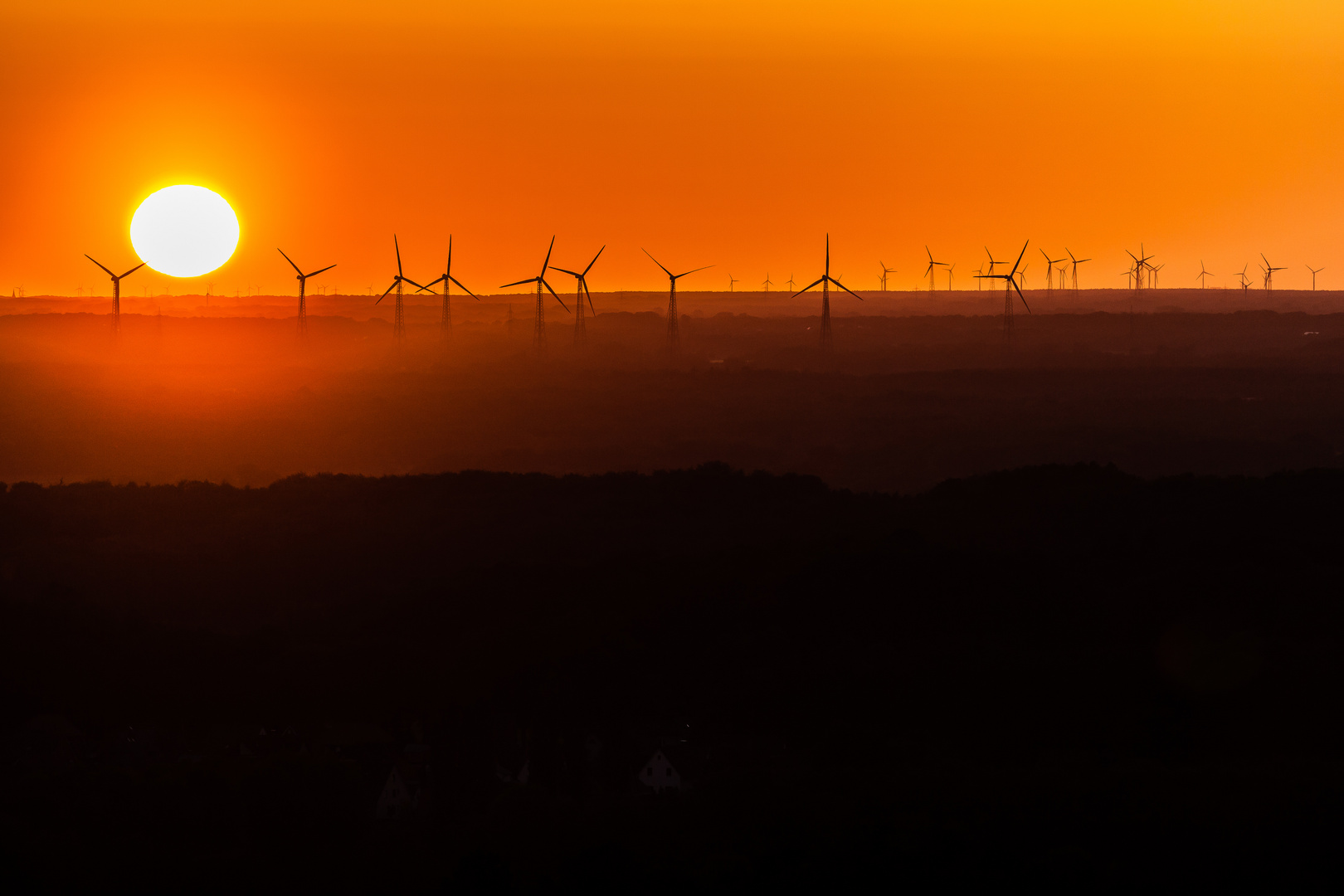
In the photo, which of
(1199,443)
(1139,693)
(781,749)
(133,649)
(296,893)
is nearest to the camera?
(296,893)

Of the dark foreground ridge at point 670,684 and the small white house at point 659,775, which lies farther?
the small white house at point 659,775

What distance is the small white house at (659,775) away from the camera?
77938 millimetres

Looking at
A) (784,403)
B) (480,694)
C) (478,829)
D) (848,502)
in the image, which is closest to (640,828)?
(478,829)

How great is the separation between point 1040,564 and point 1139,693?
2659cm

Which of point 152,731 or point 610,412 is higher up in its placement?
point 610,412

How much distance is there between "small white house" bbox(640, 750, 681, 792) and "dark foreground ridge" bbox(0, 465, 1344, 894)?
46 cm

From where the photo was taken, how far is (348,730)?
8525 cm

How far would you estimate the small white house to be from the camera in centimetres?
7794

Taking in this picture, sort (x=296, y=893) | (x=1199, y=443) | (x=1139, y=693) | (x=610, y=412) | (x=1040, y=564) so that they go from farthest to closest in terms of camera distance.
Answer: (x=610, y=412)
(x=1199, y=443)
(x=1040, y=564)
(x=1139, y=693)
(x=296, y=893)

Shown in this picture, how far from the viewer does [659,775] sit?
79.2m

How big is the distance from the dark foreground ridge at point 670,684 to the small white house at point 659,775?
46cm

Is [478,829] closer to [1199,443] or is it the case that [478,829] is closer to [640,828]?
[640,828]

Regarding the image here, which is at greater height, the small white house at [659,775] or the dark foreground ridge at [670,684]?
the dark foreground ridge at [670,684]

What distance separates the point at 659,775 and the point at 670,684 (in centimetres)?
1303
